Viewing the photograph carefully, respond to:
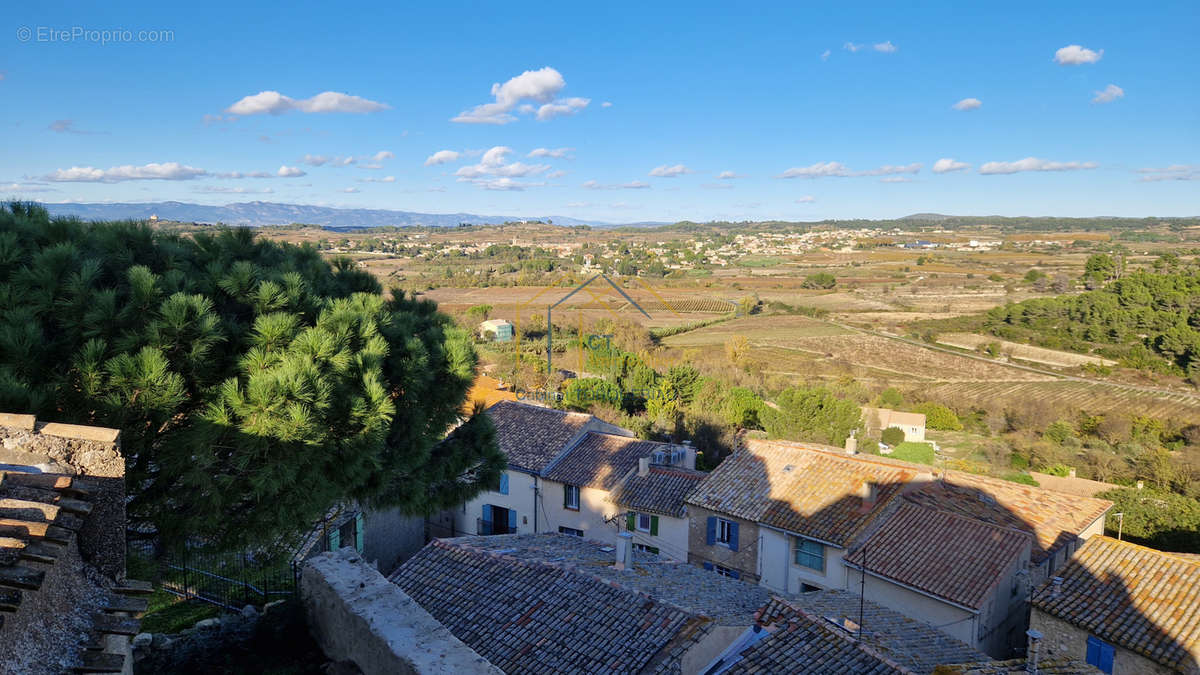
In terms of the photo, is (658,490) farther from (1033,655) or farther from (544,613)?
(1033,655)

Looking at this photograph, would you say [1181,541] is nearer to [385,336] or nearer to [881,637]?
[881,637]

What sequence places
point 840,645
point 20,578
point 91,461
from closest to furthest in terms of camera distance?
1. point 20,578
2. point 91,461
3. point 840,645

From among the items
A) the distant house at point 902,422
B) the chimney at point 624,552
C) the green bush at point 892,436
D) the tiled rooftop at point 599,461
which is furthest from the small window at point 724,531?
the distant house at point 902,422

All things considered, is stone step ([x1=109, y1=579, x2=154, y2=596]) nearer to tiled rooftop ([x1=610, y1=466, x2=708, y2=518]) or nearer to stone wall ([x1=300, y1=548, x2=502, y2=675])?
stone wall ([x1=300, y1=548, x2=502, y2=675])

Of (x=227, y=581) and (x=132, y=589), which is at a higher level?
(x=132, y=589)

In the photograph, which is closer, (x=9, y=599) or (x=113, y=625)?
(x=9, y=599)

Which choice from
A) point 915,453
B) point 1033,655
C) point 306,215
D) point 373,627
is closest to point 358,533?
point 373,627

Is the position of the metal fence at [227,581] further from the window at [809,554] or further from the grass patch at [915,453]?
the grass patch at [915,453]
